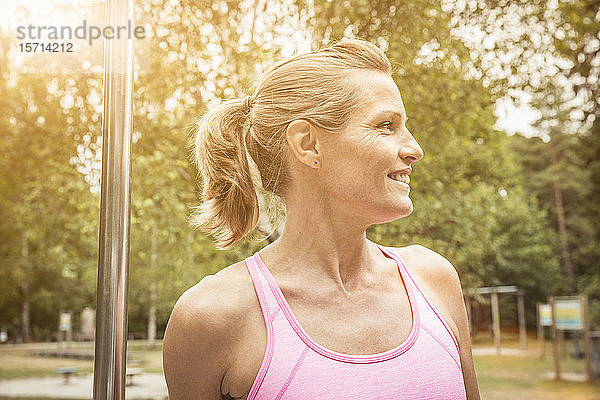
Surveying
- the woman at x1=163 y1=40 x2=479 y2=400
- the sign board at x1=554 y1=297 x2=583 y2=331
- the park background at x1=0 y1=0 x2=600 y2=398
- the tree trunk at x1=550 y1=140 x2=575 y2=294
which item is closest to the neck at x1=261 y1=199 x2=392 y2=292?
the woman at x1=163 y1=40 x2=479 y2=400

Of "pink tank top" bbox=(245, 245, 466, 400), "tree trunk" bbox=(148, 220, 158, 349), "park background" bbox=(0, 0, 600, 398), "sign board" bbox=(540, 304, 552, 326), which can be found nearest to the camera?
"pink tank top" bbox=(245, 245, 466, 400)

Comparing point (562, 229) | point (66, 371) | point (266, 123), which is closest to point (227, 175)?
point (266, 123)

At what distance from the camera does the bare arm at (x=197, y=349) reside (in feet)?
1.66

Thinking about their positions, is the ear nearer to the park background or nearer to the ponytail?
the ponytail

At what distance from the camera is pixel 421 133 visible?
10.5ft

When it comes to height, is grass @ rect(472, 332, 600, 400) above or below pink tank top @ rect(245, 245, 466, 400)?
below

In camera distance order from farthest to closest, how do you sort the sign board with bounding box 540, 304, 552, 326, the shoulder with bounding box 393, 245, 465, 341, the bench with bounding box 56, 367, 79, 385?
1. the bench with bounding box 56, 367, 79, 385
2. the sign board with bounding box 540, 304, 552, 326
3. the shoulder with bounding box 393, 245, 465, 341

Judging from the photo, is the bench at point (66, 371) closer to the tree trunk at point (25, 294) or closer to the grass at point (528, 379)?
the tree trunk at point (25, 294)

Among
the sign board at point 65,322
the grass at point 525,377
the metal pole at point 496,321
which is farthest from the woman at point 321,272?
the sign board at point 65,322

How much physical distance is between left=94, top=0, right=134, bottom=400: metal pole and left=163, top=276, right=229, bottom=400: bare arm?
41 mm

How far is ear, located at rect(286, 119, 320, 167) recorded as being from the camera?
56cm

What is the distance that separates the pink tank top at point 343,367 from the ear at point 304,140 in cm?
11

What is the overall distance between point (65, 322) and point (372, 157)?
3798mm

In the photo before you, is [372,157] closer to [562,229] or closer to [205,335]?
[205,335]
